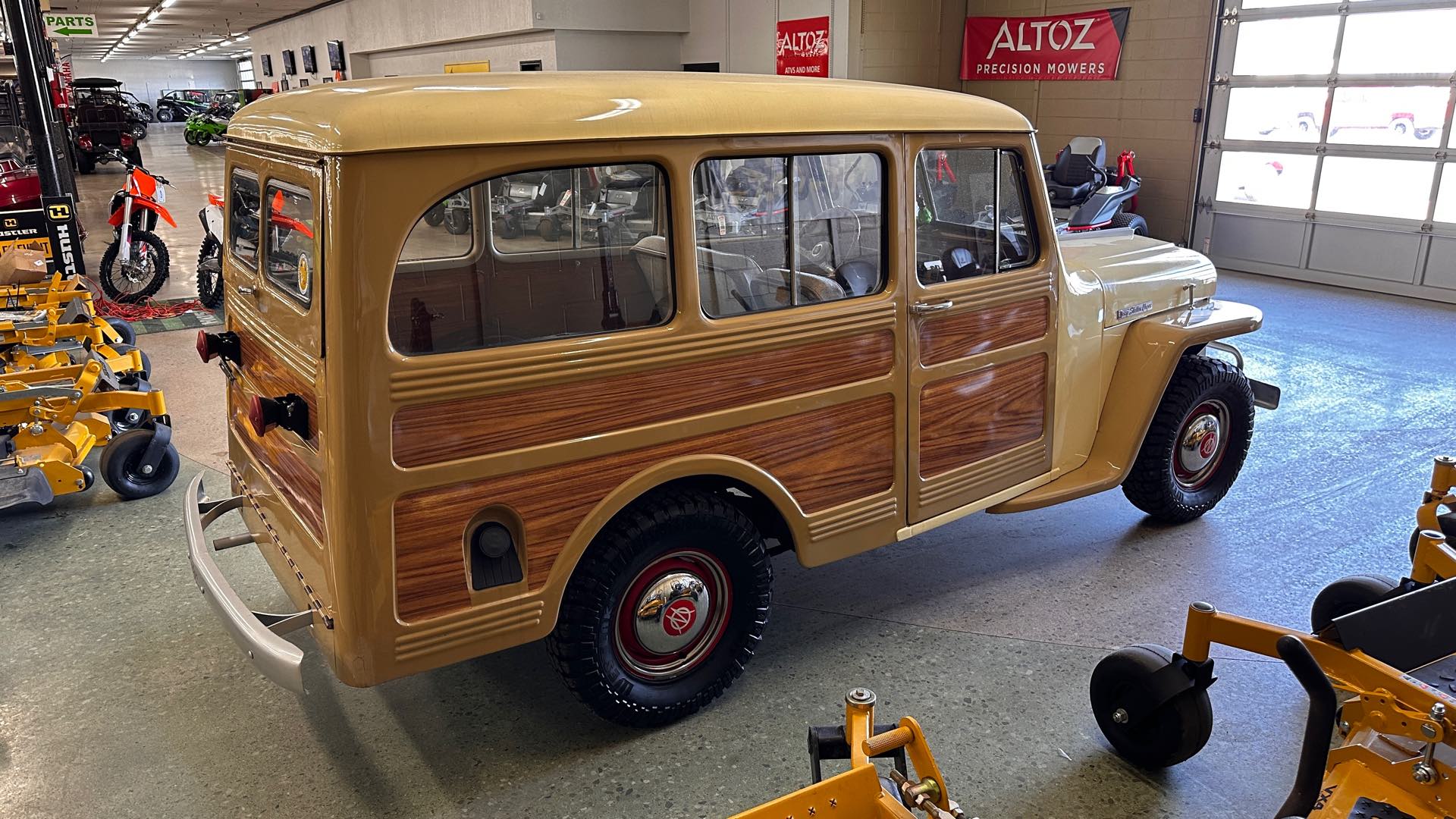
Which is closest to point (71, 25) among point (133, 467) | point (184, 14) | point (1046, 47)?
point (184, 14)

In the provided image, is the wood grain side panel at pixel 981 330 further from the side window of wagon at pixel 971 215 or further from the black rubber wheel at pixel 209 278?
the black rubber wheel at pixel 209 278

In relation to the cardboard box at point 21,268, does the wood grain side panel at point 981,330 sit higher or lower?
higher

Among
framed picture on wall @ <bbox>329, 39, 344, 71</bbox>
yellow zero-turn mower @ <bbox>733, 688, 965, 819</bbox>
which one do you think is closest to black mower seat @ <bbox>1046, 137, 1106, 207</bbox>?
yellow zero-turn mower @ <bbox>733, 688, 965, 819</bbox>

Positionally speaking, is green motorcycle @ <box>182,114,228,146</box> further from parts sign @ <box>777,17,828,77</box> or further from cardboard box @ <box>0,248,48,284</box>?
cardboard box @ <box>0,248,48,284</box>

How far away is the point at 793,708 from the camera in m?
3.32

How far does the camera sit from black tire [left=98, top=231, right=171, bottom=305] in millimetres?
9312

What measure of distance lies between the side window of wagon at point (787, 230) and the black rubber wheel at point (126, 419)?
13.1 ft

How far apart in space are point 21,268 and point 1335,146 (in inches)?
468

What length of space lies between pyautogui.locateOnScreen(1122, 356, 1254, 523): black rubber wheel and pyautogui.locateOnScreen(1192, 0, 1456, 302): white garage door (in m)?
6.87

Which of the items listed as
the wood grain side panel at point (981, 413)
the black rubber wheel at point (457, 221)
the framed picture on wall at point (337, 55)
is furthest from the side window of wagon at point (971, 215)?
the framed picture on wall at point (337, 55)

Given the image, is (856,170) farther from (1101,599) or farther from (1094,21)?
(1094,21)

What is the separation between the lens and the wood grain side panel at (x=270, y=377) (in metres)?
2.62

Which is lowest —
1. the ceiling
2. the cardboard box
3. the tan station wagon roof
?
the cardboard box

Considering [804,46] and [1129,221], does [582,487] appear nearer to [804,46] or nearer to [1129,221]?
[1129,221]
